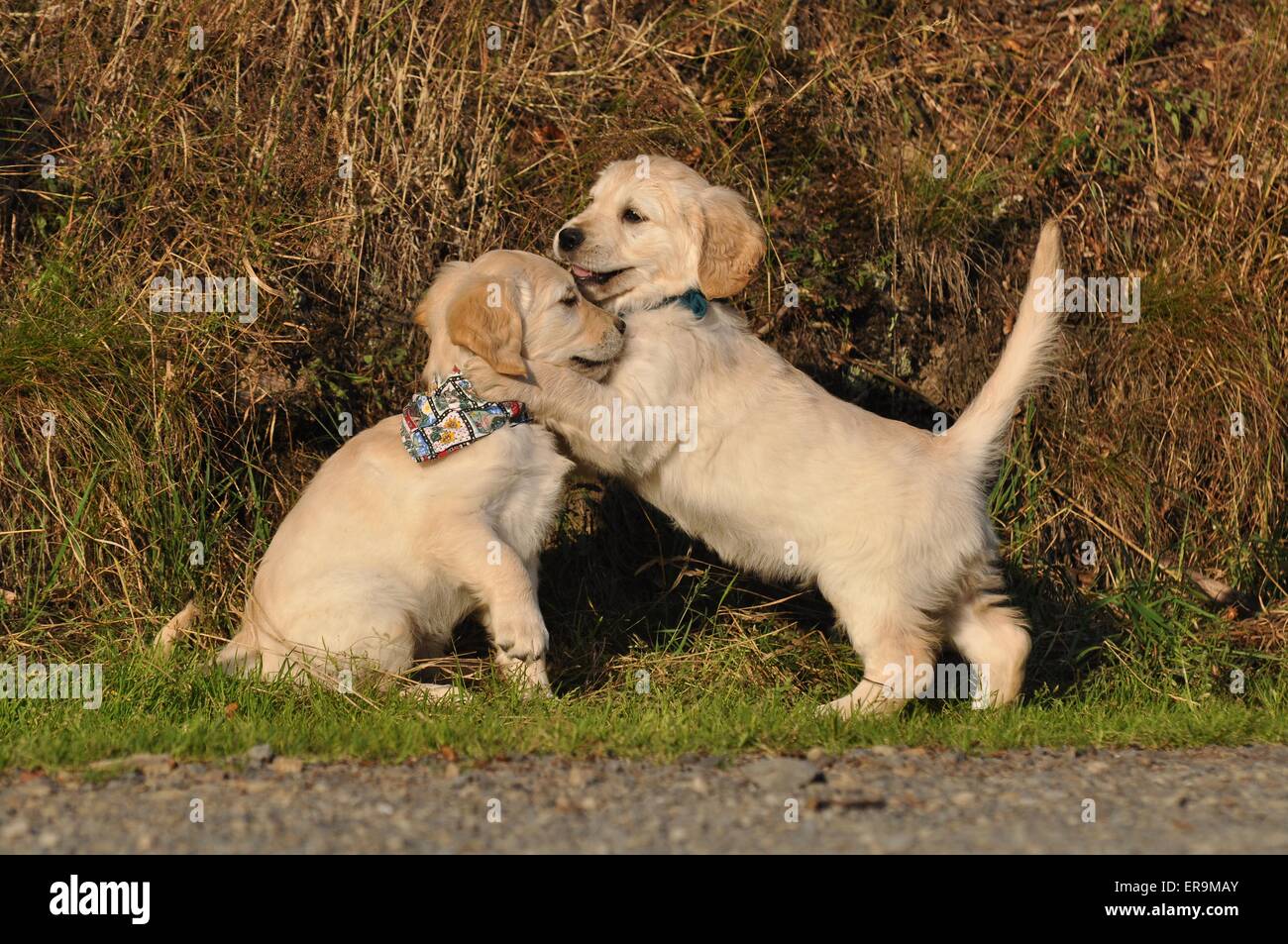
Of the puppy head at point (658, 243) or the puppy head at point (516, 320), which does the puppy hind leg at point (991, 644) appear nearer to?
the puppy head at point (658, 243)

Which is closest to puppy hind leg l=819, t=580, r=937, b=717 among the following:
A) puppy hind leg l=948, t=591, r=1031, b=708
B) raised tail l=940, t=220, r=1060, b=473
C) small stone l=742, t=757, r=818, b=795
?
puppy hind leg l=948, t=591, r=1031, b=708

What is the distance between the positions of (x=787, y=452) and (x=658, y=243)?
882mm

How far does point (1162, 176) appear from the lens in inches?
248

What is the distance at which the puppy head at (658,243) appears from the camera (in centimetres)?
455

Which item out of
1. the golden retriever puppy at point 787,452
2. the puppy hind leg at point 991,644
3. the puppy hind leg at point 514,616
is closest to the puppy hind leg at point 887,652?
the golden retriever puppy at point 787,452

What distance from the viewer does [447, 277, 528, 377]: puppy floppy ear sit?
414 cm

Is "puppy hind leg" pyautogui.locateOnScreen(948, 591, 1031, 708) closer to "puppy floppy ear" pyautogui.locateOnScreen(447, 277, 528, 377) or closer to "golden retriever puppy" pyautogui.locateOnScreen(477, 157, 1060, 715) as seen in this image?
"golden retriever puppy" pyautogui.locateOnScreen(477, 157, 1060, 715)

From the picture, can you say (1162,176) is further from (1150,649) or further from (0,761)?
(0,761)

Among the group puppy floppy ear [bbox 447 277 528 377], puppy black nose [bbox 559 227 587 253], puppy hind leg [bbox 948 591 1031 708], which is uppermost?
puppy black nose [bbox 559 227 587 253]

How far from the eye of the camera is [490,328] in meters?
4.16

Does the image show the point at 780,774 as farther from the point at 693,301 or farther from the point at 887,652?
the point at 693,301

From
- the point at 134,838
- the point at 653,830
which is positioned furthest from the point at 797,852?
the point at 134,838

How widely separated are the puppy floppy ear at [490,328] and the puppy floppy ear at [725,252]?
28.6 inches

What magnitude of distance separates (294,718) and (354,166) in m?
2.74
